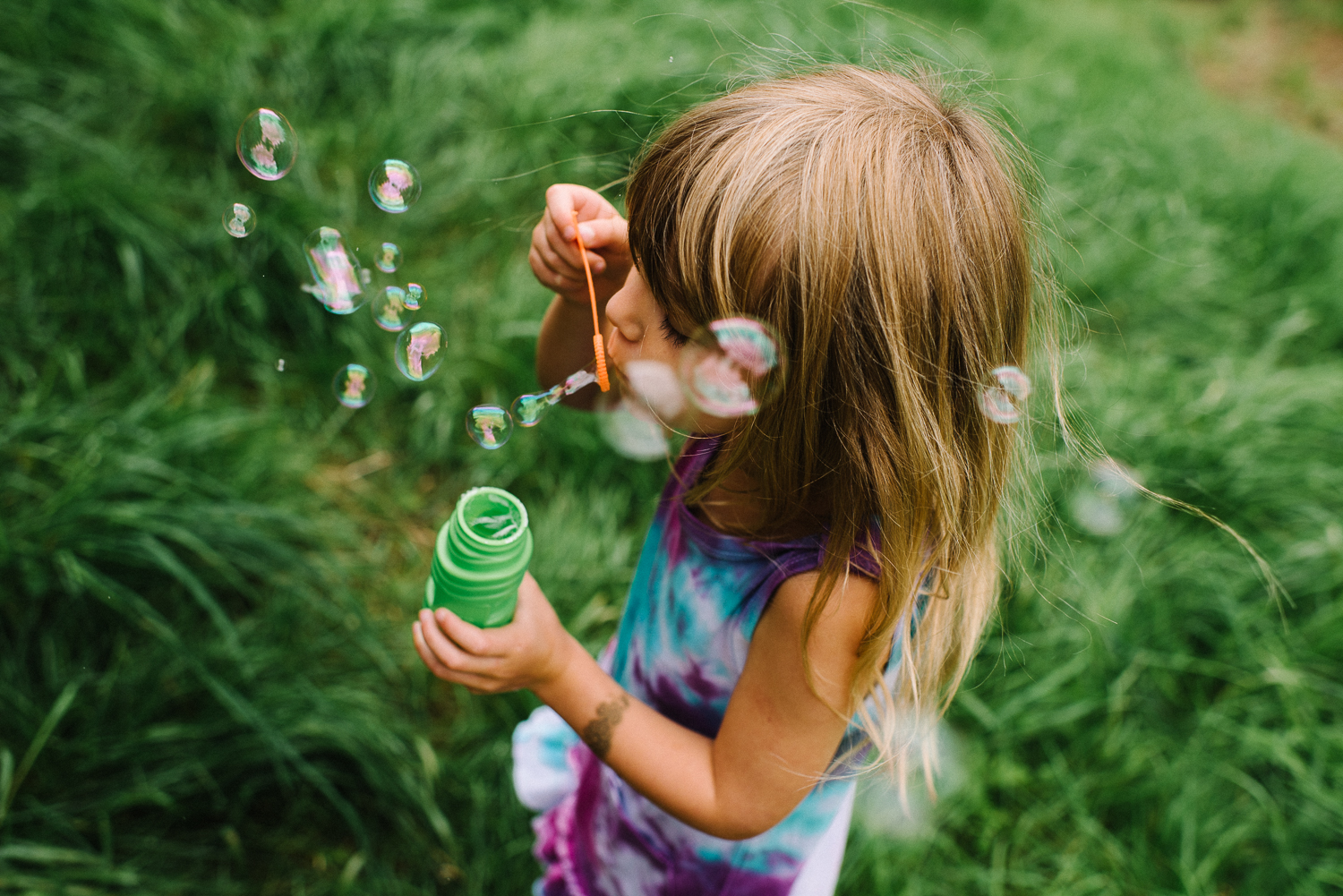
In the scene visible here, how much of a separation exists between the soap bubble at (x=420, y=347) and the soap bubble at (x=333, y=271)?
17 cm

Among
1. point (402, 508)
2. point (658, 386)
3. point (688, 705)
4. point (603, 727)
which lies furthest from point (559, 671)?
point (402, 508)

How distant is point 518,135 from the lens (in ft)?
9.86

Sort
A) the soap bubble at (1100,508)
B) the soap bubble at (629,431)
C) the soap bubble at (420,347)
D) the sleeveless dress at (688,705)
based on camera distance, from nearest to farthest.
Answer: the sleeveless dress at (688,705) < the soap bubble at (420,347) < the soap bubble at (629,431) < the soap bubble at (1100,508)

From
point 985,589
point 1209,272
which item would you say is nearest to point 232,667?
point 985,589

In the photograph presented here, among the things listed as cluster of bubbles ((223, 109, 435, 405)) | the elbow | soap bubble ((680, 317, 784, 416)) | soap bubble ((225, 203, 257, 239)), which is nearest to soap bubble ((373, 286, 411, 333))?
cluster of bubbles ((223, 109, 435, 405))

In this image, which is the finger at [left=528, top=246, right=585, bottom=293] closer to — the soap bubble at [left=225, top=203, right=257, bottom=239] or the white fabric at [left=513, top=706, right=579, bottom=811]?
the soap bubble at [left=225, top=203, right=257, bottom=239]

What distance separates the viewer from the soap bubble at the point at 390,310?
1.40 m

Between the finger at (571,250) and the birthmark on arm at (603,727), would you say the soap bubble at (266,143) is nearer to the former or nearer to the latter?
the finger at (571,250)

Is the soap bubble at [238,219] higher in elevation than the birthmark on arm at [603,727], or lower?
higher

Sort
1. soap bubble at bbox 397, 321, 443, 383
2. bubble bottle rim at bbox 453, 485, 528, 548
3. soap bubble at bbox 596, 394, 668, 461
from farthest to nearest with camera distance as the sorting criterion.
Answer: soap bubble at bbox 596, 394, 668, 461
soap bubble at bbox 397, 321, 443, 383
bubble bottle rim at bbox 453, 485, 528, 548

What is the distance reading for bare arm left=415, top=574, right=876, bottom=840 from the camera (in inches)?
37.2

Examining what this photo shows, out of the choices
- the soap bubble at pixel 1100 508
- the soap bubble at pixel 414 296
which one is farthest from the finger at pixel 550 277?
the soap bubble at pixel 1100 508

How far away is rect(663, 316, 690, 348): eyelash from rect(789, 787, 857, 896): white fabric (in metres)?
0.74

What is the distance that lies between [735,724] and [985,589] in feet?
1.24
